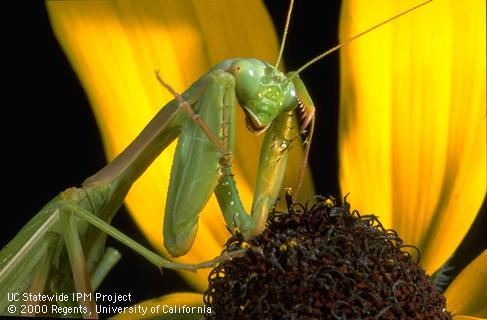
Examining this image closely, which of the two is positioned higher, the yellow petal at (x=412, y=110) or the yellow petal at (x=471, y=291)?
the yellow petal at (x=412, y=110)

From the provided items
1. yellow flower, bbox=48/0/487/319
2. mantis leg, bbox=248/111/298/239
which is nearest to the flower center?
mantis leg, bbox=248/111/298/239

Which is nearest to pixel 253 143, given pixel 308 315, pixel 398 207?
pixel 398 207

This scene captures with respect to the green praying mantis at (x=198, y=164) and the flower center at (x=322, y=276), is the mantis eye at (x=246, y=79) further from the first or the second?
the flower center at (x=322, y=276)

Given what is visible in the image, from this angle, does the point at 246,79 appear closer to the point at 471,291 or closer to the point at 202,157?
the point at 202,157

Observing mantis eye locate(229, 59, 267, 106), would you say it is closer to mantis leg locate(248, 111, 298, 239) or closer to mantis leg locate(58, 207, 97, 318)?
mantis leg locate(248, 111, 298, 239)

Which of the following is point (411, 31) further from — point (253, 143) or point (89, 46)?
point (89, 46)

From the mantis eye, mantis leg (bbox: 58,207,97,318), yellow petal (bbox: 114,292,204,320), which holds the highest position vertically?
the mantis eye

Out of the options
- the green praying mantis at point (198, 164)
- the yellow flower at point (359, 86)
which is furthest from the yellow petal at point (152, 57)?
the green praying mantis at point (198, 164)
